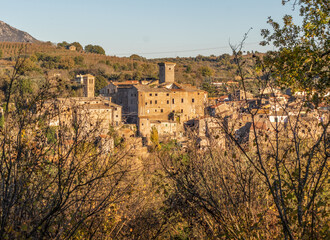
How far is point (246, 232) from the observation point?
456 centimetres

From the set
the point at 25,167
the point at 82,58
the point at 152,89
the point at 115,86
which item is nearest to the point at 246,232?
the point at 25,167

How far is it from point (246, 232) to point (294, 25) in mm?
3575

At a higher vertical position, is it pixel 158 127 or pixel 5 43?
pixel 5 43

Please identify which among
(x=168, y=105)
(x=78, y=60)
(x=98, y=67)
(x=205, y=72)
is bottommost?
(x=168, y=105)

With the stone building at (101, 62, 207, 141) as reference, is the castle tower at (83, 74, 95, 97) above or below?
above

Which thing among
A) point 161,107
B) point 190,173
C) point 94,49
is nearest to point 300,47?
point 190,173

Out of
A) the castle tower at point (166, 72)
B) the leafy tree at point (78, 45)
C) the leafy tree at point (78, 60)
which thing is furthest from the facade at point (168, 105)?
the leafy tree at point (78, 45)

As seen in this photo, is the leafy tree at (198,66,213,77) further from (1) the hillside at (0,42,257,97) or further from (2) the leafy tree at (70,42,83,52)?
(2) the leafy tree at (70,42,83,52)

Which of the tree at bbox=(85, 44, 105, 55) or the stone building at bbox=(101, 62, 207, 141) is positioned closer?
the stone building at bbox=(101, 62, 207, 141)

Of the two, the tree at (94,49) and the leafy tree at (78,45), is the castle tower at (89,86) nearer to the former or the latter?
the tree at (94,49)

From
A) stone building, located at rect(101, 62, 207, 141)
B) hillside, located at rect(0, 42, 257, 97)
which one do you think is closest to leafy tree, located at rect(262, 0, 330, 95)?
stone building, located at rect(101, 62, 207, 141)

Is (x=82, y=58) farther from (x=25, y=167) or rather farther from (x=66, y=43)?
(x=25, y=167)

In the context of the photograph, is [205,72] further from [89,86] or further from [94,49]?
[94,49]

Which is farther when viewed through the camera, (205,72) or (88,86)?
(205,72)
